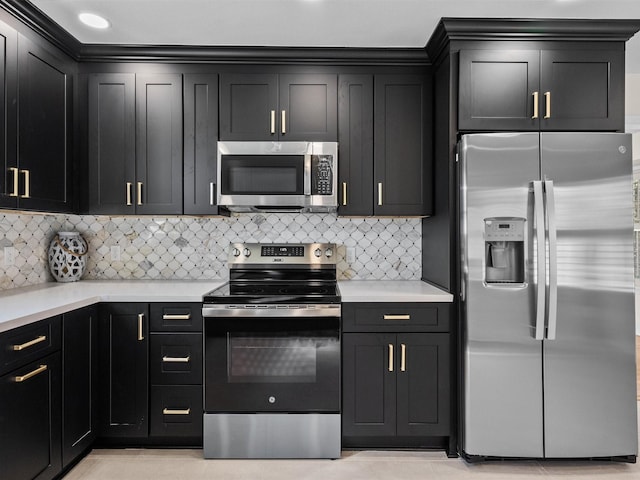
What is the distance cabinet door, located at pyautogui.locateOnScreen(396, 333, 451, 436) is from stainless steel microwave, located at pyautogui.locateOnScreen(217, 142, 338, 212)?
98 centimetres

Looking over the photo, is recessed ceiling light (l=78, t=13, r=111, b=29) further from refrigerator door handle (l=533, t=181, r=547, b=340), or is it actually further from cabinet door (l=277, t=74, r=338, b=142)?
refrigerator door handle (l=533, t=181, r=547, b=340)

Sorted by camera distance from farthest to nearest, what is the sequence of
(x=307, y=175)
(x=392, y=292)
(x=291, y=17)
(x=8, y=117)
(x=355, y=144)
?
1. (x=355, y=144)
2. (x=307, y=175)
3. (x=392, y=292)
4. (x=291, y=17)
5. (x=8, y=117)

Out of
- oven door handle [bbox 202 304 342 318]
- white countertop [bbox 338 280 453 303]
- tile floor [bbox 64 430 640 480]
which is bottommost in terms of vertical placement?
tile floor [bbox 64 430 640 480]

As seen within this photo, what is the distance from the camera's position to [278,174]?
2658 mm

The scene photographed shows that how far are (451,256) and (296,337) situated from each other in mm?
968

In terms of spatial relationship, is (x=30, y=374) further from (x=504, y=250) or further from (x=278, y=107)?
(x=504, y=250)

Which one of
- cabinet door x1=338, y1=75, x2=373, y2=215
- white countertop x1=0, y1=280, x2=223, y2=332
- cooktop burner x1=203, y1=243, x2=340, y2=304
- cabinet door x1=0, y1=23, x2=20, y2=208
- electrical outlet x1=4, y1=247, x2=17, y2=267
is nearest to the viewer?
white countertop x1=0, y1=280, x2=223, y2=332

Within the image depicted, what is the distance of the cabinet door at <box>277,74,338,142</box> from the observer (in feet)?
8.93

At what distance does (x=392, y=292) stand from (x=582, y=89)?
61.1 inches

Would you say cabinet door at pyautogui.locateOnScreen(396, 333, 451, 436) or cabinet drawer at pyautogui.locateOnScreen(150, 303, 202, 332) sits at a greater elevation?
cabinet drawer at pyautogui.locateOnScreen(150, 303, 202, 332)

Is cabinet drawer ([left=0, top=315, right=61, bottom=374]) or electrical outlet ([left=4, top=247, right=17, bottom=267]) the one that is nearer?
cabinet drawer ([left=0, top=315, right=61, bottom=374])

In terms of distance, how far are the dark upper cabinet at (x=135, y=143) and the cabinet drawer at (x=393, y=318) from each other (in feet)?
4.23

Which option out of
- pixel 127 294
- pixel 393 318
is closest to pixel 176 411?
pixel 127 294

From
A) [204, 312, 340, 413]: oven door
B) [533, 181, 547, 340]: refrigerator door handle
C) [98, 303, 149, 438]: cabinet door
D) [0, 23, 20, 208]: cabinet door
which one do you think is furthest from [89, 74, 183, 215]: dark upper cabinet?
[533, 181, 547, 340]: refrigerator door handle
